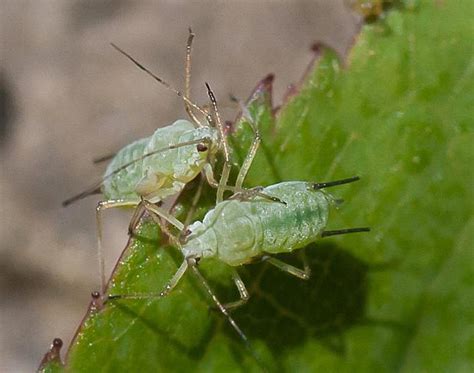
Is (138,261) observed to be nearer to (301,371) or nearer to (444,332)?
(301,371)

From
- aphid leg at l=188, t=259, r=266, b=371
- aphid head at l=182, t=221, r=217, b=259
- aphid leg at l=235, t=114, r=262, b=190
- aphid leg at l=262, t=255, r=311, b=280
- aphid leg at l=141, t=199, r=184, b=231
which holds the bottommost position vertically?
aphid leg at l=188, t=259, r=266, b=371

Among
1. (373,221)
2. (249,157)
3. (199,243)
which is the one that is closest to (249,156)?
(249,157)

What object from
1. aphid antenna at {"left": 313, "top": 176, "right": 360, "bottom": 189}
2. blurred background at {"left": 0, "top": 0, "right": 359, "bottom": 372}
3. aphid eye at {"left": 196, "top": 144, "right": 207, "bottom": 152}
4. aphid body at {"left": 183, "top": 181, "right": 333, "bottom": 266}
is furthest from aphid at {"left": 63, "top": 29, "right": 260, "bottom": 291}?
blurred background at {"left": 0, "top": 0, "right": 359, "bottom": 372}

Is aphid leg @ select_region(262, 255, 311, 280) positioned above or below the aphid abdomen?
above

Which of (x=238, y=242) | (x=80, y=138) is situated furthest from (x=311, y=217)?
(x=80, y=138)

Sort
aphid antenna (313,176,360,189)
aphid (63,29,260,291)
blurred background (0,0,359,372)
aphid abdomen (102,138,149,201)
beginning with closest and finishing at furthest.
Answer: aphid antenna (313,176,360,189), aphid (63,29,260,291), aphid abdomen (102,138,149,201), blurred background (0,0,359,372)

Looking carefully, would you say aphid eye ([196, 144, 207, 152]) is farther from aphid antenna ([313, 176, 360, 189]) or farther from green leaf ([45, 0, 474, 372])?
aphid antenna ([313, 176, 360, 189])

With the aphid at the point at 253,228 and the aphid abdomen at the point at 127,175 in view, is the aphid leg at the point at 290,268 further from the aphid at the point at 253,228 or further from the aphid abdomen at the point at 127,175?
the aphid abdomen at the point at 127,175
